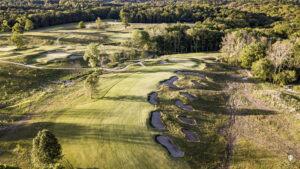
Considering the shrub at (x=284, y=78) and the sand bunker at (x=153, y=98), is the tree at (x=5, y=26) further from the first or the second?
the shrub at (x=284, y=78)

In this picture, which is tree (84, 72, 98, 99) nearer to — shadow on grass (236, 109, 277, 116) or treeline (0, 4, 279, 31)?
shadow on grass (236, 109, 277, 116)

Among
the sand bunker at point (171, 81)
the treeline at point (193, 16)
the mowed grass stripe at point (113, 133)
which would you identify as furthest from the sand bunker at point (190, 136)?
the treeline at point (193, 16)

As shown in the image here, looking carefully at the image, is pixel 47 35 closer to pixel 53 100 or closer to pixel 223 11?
pixel 53 100

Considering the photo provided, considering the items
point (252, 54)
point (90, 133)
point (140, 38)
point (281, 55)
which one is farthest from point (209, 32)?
point (90, 133)

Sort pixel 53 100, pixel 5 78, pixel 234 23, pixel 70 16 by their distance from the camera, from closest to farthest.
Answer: pixel 53 100, pixel 5 78, pixel 234 23, pixel 70 16

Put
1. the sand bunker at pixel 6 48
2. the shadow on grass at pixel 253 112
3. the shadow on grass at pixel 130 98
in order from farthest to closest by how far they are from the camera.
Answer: the sand bunker at pixel 6 48
the shadow on grass at pixel 130 98
the shadow on grass at pixel 253 112

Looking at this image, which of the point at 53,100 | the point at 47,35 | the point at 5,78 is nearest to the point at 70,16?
the point at 47,35
